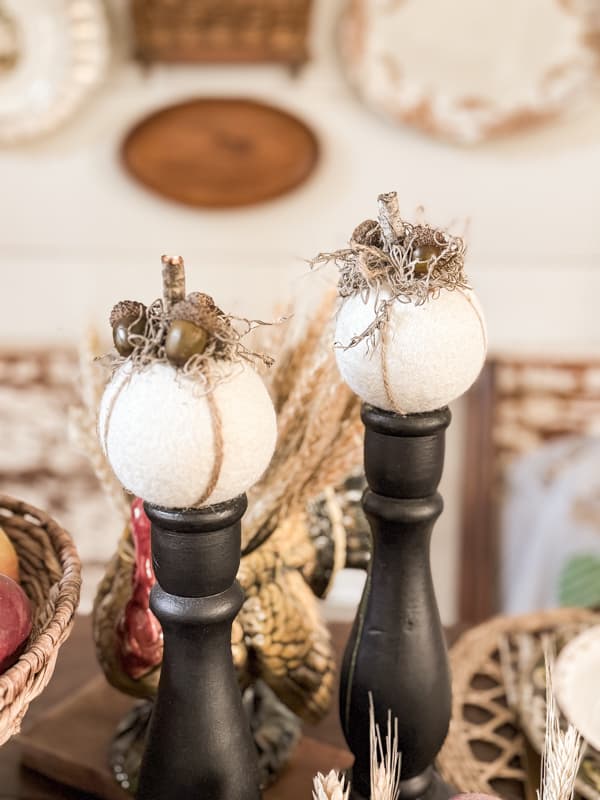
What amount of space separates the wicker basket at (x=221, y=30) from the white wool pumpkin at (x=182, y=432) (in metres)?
1.37

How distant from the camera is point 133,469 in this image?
40 centimetres

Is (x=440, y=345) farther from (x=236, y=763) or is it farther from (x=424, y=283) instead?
(x=236, y=763)

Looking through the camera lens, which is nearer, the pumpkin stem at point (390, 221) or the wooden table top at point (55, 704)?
the pumpkin stem at point (390, 221)

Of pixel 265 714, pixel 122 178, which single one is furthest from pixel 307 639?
pixel 122 178

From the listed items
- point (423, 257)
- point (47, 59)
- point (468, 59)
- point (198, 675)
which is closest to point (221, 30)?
point (47, 59)

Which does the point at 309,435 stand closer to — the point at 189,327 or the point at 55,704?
the point at 189,327

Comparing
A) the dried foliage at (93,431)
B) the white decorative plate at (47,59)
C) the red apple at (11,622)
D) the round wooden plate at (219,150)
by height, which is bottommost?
the red apple at (11,622)

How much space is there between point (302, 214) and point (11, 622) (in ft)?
4.41

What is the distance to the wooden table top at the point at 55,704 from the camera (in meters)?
0.64

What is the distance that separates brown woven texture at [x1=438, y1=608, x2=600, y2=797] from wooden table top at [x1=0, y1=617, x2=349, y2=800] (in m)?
0.10

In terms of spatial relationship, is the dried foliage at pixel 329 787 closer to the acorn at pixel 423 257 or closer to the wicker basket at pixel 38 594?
the wicker basket at pixel 38 594

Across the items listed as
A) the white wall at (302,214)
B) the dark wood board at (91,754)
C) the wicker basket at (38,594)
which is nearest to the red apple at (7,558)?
the wicker basket at (38,594)

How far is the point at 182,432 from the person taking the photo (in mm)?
388

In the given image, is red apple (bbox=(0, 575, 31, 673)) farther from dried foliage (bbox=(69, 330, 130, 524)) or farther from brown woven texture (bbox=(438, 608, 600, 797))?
brown woven texture (bbox=(438, 608, 600, 797))
